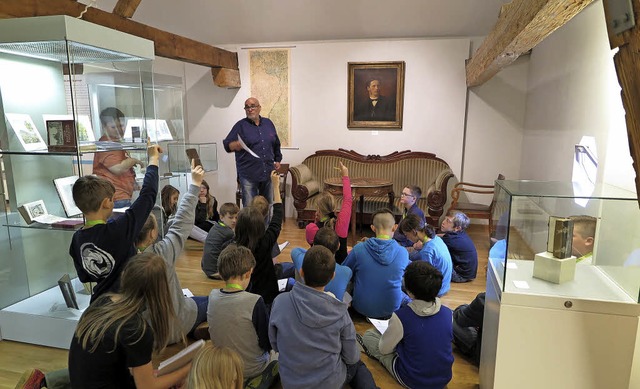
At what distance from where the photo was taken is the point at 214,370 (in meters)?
1.32

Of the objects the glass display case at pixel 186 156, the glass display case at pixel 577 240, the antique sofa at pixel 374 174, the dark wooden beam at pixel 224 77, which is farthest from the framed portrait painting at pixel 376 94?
the glass display case at pixel 577 240

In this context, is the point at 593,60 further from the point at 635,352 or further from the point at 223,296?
the point at 223,296

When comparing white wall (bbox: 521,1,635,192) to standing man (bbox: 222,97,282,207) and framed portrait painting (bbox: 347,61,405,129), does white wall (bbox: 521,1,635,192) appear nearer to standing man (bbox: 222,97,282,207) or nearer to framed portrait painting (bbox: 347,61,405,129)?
framed portrait painting (bbox: 347,61,405,129)

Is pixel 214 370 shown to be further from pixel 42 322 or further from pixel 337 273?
pixel 42 322

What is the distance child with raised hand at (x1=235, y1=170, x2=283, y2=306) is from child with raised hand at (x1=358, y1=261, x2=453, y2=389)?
0.95 metres

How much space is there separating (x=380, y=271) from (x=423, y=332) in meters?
0.76

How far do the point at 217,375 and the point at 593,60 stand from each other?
3.81 m

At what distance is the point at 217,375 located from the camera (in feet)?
4.33

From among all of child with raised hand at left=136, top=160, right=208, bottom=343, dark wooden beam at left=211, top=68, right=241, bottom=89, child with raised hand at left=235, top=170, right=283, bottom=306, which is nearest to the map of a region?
dark wooden beam at left=211, top=68, right=241, bottom=89

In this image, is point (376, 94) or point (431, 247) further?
point (376, 94)

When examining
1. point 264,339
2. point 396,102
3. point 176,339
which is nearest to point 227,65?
point 396,102

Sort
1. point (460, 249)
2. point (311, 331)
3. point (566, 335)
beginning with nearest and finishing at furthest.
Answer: point (566, 335), point (311, 331), point (460, 249)

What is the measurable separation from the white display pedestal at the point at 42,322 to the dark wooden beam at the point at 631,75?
3.04 metres

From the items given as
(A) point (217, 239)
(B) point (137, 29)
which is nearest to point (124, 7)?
(B) point (137, 29)
